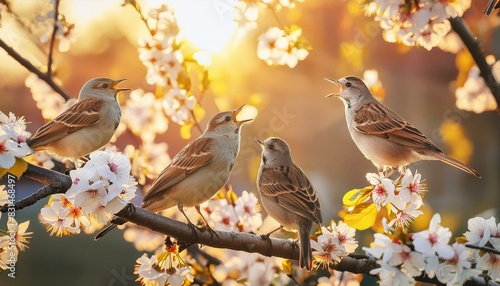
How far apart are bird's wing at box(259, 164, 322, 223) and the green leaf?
12cm

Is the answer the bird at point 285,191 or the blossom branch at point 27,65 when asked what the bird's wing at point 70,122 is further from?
the bird at point 285,191

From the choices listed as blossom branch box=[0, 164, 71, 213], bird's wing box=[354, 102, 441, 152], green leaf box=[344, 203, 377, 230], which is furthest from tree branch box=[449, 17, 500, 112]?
blossom branch box=[0, 164, 71, 213]

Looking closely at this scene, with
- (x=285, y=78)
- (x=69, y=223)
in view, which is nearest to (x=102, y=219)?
(x=69, y=223)

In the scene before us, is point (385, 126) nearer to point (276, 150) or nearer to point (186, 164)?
point (276, 150)

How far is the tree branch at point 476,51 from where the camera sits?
1.14m

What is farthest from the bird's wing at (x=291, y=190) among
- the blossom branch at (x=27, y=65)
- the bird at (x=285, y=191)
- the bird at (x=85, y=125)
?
the blossom branch at (x=27, y=65)

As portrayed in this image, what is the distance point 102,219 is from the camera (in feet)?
2.81

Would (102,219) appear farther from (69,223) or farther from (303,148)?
(303,148)

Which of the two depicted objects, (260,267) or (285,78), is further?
(285,78)

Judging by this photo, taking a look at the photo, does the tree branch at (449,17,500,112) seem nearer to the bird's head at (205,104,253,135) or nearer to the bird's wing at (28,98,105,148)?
the bird's head at (205,104,253,135)

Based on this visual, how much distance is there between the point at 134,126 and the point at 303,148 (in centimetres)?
51

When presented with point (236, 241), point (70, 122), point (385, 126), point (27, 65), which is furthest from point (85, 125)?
point (385, 126)

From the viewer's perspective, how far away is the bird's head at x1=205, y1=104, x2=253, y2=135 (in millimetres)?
1168

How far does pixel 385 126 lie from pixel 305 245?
0.37m
